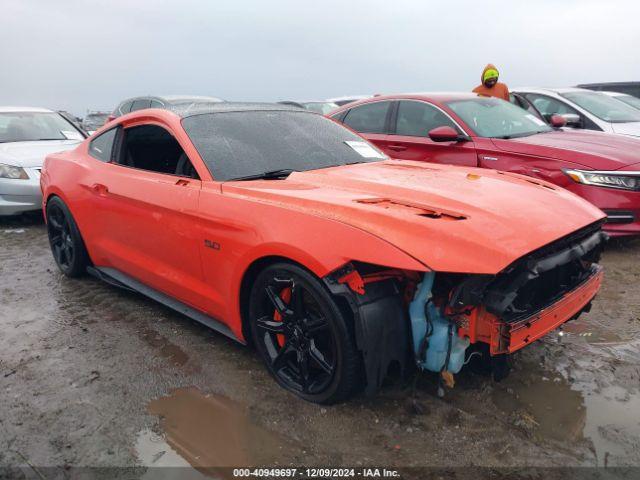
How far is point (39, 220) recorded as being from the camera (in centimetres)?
714

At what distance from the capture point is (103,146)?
4.20 metres

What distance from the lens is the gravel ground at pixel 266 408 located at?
7.54ft

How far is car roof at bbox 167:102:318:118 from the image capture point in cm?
354

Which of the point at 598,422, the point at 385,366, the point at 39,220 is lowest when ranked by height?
the point at 39,220

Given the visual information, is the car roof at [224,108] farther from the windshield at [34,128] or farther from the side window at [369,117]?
the windshield at [34,128]

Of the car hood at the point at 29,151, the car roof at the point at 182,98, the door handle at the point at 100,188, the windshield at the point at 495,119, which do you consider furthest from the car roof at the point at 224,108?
the car roof at the point at 182,98

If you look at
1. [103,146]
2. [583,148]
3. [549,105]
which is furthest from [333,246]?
[549,105]

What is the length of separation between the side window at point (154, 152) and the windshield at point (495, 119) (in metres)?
3.16

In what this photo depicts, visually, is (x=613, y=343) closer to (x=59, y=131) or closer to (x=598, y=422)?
(x=598, y=422)

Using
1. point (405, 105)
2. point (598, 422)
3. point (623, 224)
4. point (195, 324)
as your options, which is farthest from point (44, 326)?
point (623, 224)

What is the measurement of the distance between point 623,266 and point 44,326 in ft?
14.9

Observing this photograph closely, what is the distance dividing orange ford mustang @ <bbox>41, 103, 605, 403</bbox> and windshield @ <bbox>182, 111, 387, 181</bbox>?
0.04 ft

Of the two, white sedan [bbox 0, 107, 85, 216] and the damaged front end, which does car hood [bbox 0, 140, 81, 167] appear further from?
the damaged front end

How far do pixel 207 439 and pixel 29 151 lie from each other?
5916mm
